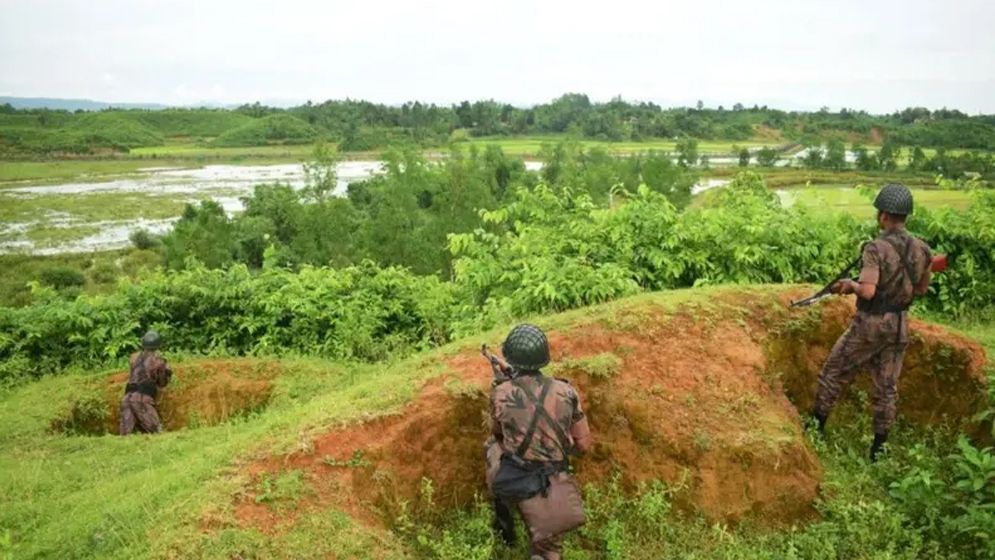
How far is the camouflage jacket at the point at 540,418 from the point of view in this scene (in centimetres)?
518

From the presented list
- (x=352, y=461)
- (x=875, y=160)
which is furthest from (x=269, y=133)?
(x=352, y=461)

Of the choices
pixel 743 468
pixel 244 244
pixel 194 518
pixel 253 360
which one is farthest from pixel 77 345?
pixel 244 244

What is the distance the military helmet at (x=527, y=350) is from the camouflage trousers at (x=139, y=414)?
6.36 m

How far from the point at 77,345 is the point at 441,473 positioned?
794cm

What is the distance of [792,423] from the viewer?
6688 millimetres

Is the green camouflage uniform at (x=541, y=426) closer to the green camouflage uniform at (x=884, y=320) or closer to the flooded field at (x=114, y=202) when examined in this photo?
the green camouflage uniform at (x=884, y=320)

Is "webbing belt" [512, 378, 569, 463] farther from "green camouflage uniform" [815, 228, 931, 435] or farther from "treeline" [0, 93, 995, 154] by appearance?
"treeline" [0, 93, 995, 154]

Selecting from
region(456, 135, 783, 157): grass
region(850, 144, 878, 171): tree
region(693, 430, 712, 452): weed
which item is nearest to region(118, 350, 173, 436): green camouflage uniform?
region(693, 430, 712, 452): weed

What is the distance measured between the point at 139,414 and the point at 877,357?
8879 mm

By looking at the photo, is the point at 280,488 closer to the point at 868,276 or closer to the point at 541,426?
the point at 541,426

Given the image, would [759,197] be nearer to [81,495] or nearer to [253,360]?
[253,360]

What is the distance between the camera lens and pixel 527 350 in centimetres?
532

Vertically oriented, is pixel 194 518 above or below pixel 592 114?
below

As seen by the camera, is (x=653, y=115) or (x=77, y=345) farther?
(x=653, y=115)
